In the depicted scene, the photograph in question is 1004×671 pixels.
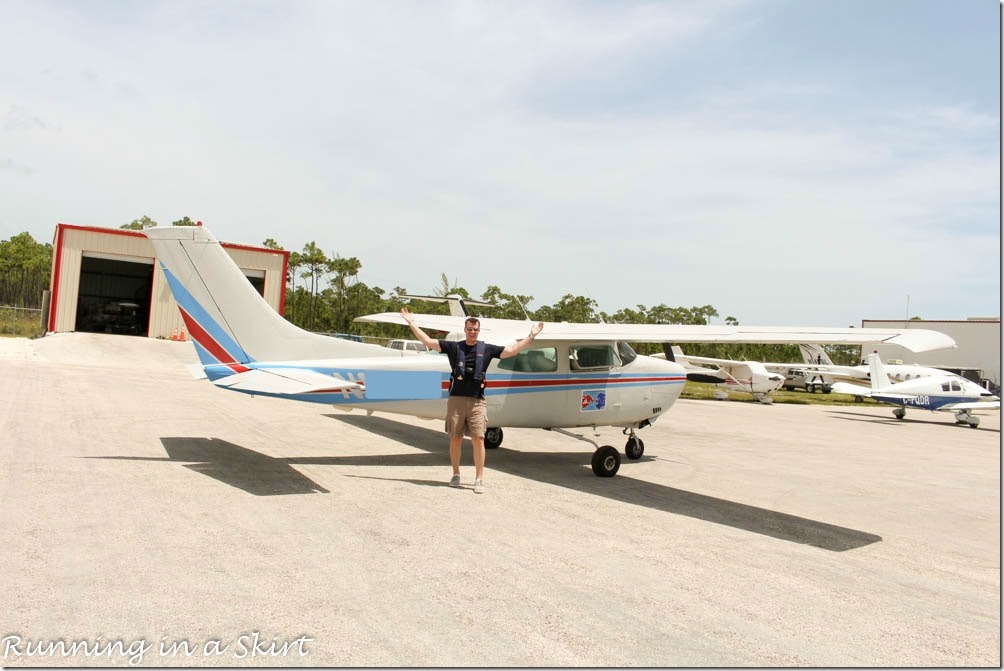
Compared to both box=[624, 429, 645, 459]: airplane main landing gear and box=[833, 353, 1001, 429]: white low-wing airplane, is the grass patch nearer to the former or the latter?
box=[624, 429, 645, 459]: airplane main landing gear

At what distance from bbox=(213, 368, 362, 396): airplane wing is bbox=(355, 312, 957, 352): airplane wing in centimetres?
254

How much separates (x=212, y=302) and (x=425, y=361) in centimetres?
283

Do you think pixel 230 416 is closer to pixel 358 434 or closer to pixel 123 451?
pixel 358 434

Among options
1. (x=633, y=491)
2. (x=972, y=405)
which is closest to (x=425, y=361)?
(x=633, y=491)

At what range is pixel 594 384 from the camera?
1027 centimetres

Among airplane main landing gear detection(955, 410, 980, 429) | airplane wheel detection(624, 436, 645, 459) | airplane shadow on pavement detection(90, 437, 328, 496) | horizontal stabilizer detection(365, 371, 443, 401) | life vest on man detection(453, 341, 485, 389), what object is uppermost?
life vest on man detection(453, 341, 485, 389)

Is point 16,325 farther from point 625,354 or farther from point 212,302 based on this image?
point 625,354

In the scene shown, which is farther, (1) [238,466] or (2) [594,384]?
(2) [594,384]

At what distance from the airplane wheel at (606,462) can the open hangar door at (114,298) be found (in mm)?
41566

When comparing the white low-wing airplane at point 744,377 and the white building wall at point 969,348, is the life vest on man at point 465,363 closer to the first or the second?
the white low-wing airplane at point 744,377

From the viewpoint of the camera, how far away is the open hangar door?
46.9m

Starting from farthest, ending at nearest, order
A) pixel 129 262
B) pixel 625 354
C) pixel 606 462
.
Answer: pixel 129 262, pixel 625 354, pixel 606 462

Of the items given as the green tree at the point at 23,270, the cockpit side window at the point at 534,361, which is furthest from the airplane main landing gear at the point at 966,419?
the green tree at the point at 23,270

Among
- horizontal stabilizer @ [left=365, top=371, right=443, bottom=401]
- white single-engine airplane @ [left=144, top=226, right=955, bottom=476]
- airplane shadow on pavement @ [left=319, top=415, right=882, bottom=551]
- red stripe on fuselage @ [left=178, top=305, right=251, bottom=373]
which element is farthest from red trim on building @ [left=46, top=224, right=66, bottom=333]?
horizontal stabilizer @ [left=365, top=371, right=443, bottom=401]
